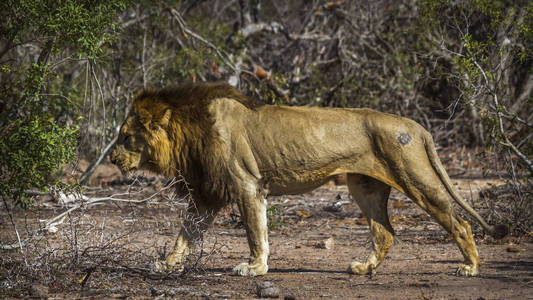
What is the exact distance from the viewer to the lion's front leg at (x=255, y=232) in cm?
546

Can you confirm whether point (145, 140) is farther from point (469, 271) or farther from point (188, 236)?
point (469, 271)

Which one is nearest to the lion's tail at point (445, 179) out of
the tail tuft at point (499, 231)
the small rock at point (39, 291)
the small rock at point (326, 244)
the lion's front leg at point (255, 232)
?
the tail tuft at point (499, 231)

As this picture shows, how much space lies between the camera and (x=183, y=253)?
5641mm

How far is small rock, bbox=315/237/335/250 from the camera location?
719 centimetres

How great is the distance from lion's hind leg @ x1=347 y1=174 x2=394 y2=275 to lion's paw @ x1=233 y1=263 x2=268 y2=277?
783 millimetres

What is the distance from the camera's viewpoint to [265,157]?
562 cm

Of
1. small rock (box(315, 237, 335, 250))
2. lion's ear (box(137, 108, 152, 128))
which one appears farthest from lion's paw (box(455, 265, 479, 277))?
lion's ear (box(137, 108, 152, 128))

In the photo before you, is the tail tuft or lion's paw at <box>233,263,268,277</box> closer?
lion's paw at <box>233,263,268,277</box>

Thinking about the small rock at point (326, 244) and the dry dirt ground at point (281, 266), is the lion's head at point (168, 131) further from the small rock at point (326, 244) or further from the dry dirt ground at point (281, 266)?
the small rock at point (326, 244)

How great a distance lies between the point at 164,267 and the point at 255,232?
797 mm

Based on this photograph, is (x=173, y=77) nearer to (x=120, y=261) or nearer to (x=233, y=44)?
(x=233, y=44)

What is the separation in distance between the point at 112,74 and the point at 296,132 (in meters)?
6.59

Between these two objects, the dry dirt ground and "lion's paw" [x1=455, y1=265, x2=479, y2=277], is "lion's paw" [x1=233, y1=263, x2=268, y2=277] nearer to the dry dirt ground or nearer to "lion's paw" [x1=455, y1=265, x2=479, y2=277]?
the dry dirt ground

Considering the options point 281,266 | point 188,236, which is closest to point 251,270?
point 188,236
